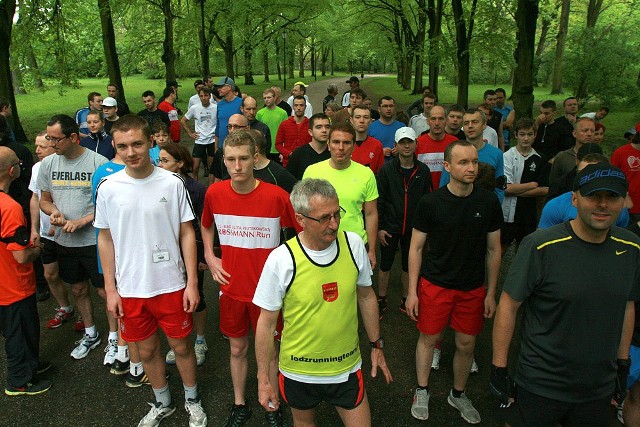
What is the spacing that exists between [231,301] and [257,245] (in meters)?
0.51

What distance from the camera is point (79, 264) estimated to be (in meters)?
4.67

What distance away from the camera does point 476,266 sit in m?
3.66

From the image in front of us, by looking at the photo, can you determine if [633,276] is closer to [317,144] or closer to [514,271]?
[514,271]

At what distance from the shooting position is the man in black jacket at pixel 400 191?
509 cm

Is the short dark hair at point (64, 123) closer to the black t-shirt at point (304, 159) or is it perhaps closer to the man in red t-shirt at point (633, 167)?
the black t-shirt at point (304, 159)

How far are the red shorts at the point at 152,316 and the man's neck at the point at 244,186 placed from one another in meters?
0.93

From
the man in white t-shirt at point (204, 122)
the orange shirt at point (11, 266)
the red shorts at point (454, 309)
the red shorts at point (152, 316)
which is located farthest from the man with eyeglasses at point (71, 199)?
the man in white t-shirt at point (204, 122)

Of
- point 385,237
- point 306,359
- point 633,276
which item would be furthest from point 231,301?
point 633,276

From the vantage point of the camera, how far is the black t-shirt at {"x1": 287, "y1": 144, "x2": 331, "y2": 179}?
5.59m

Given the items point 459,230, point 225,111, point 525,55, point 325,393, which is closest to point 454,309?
point 459,230

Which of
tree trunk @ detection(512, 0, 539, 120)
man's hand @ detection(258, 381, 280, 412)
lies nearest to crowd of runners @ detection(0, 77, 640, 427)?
man's hand @ detection(258, 381, 280, 412)

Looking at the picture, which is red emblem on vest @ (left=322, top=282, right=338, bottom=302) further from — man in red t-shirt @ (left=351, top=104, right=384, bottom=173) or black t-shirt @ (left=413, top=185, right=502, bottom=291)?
man in red t-shirt @ (left=351, top=104, right=384, bottom=173)

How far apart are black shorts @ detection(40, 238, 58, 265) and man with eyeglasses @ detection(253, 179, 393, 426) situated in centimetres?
322

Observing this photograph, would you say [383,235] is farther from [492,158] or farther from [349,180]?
[492,158]
